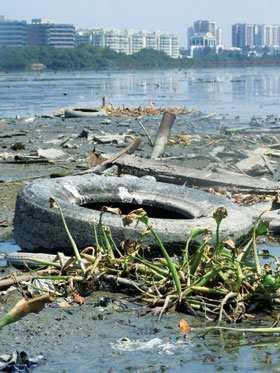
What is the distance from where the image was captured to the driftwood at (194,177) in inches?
385

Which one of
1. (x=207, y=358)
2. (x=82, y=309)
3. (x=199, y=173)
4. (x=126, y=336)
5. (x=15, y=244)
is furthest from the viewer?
(x=199, y=173)

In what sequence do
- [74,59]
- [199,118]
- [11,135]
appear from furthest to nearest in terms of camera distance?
[74,59] < [199,118] < [11,135]

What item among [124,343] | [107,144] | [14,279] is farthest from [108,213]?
[107,144]

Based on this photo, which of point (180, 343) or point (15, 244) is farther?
point (15, 244)

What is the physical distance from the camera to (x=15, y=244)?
783 cm

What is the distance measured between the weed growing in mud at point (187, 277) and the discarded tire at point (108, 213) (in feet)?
2.01

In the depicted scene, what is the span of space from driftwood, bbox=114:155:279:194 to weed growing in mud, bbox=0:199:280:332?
11.6 feet

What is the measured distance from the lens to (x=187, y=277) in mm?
5586

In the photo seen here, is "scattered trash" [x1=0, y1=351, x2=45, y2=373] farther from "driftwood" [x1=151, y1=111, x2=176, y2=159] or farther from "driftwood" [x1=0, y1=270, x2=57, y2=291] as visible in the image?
"driftwood" [x1=151, y1=111, x2=176, y2=159]

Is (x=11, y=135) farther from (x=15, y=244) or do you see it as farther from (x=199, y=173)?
(x=15, y=244)

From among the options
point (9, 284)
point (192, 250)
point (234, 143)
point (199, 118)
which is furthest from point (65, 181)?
point (199, 118)

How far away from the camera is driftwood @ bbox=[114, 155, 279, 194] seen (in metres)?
9.78

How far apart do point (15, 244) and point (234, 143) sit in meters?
10.1

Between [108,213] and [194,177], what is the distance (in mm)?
2985
